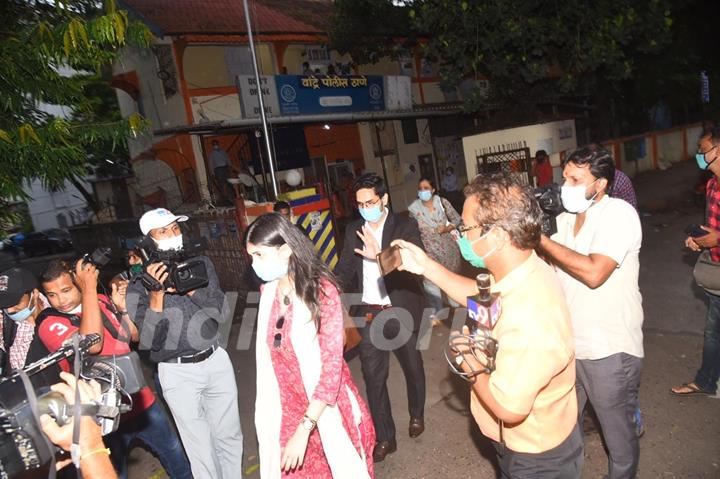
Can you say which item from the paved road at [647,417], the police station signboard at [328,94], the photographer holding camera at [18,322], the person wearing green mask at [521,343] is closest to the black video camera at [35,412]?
the photographer holding camera at [18,322]

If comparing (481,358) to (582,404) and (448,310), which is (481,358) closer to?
(582,404)

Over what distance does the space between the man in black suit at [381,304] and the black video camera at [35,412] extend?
1.99 m

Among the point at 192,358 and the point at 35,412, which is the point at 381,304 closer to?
the point at 192,358

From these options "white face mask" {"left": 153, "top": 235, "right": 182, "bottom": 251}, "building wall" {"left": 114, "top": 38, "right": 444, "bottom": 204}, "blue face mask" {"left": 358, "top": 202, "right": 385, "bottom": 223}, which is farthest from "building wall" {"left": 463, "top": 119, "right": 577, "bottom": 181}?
"white face mask" {"left": 153, "top": 235, "right": 182, "bottom": 251}

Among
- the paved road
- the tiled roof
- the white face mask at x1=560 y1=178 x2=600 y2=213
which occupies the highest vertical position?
the tiled roof

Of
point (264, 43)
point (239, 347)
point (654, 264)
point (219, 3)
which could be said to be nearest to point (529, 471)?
point (239, 347)

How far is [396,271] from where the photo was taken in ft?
11.8

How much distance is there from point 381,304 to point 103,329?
1885 millimetres

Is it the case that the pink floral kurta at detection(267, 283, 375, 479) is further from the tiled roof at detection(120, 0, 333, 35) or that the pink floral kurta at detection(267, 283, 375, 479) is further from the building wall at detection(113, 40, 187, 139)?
the building wall at detection(113, 40, 187, 139)

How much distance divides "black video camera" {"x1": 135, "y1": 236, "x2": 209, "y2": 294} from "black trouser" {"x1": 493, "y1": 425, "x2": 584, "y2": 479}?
188 centimetres

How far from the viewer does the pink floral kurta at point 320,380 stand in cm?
236

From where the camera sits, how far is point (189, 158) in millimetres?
14859

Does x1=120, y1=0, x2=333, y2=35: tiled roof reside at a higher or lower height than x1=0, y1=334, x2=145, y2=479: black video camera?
higher

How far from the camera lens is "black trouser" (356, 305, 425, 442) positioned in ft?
11.4
